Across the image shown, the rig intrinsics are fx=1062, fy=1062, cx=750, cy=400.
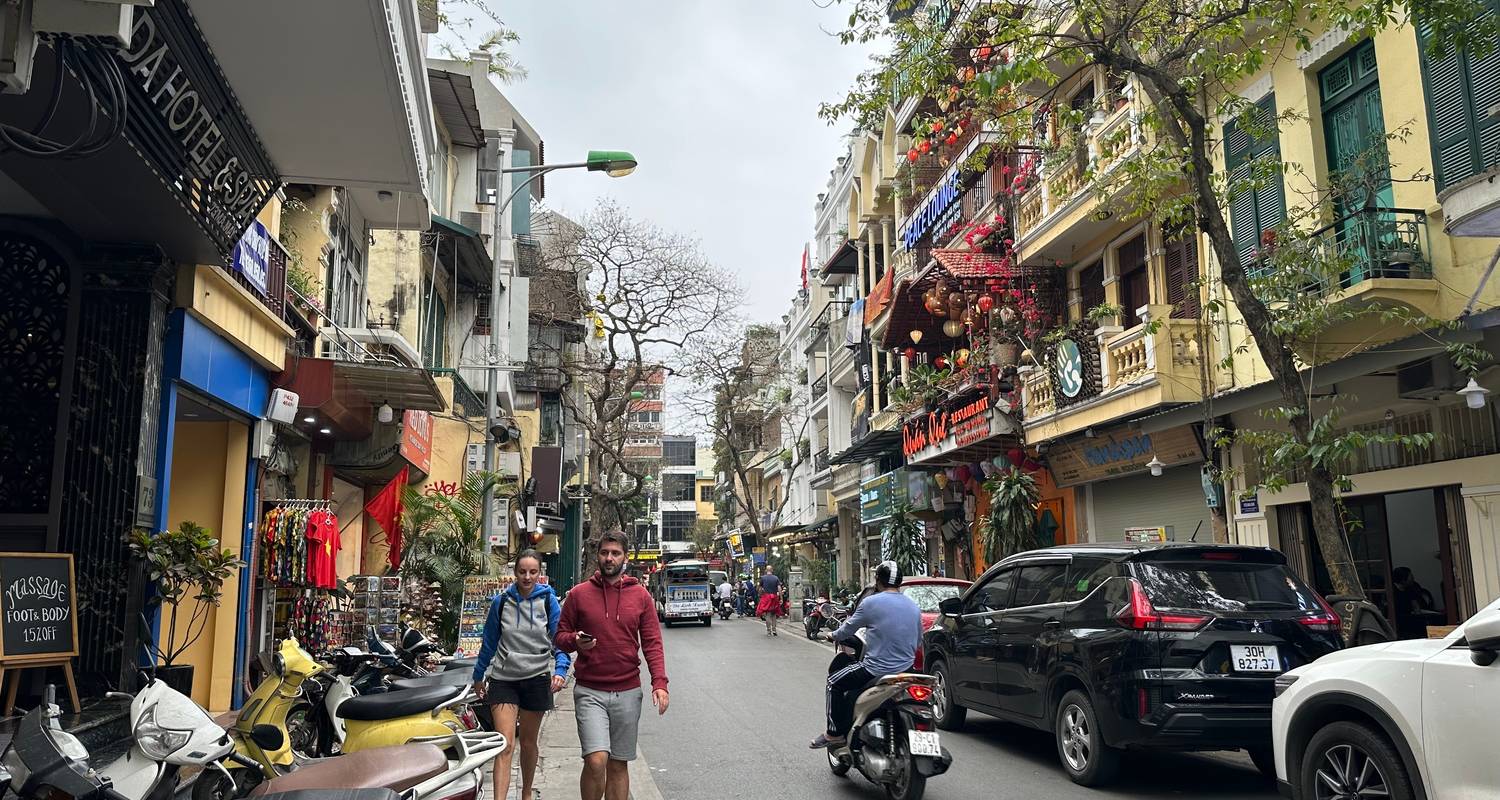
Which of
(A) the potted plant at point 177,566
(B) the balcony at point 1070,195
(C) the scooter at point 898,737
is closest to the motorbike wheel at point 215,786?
(A) the potted plant at point 177,566

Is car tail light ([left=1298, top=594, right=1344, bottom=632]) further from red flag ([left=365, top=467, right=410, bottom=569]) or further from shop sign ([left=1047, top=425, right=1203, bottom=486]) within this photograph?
red flag ([left=365, top=467, right=410, bottom=569])

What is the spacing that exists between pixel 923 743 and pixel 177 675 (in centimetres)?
638

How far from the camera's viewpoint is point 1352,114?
12320mm

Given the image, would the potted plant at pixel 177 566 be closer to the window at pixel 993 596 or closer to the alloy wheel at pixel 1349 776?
the window at pixel 993 596

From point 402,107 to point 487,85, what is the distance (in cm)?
2092

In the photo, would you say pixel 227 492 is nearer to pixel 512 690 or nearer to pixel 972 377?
pixel 512 690

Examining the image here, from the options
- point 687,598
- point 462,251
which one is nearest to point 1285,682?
point 462,251

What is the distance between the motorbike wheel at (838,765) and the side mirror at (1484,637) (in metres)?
4.20

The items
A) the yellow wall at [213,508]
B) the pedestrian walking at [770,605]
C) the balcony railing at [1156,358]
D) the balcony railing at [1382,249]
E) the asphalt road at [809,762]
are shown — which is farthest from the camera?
the pedestrian walking at [770,605]

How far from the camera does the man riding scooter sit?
24.9 ft

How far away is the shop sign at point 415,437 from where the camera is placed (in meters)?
16.2

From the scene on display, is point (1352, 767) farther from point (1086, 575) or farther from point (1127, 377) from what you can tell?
point (1127, 377)

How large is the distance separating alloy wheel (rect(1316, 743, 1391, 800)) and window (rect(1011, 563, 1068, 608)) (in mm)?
2973

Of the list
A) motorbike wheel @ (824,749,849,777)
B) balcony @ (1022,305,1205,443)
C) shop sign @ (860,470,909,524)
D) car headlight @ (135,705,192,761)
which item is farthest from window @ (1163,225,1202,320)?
car headlight @ (135,705,192,761)
